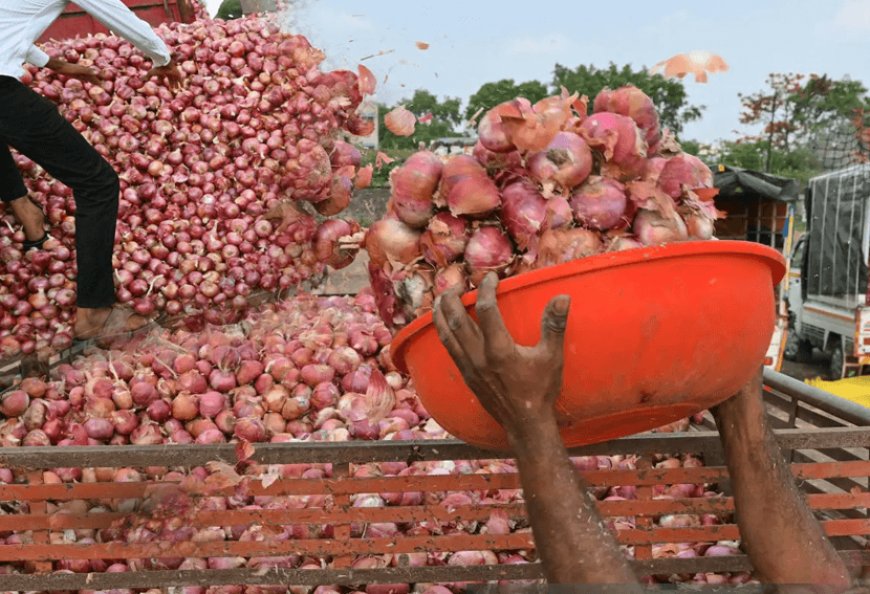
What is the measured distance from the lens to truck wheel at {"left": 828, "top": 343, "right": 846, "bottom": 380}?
7.66 m

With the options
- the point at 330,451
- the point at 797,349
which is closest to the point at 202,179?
the point at 330,451

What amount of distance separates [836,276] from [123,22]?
7732 mm

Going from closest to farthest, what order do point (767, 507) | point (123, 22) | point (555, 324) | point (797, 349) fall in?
point (555, 324) < point (767, 507) < point (123, 22) < point (797, 349)

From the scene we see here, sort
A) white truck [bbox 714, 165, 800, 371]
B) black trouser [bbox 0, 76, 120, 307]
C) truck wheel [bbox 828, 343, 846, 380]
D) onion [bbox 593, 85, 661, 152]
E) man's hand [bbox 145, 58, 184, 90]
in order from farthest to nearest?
truck wheel [bbox 828, 343, 846, 380], white truck [bbox 714, 165, 800, 371], man's hand [bbox 145, 58, 184, 90], black trouser [bbox 0, 76, 120, 307], onion [bbox 593, 85, 661, 152]

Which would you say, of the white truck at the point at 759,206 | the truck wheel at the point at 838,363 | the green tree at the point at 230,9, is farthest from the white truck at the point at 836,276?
the green tree at the point at 230,9

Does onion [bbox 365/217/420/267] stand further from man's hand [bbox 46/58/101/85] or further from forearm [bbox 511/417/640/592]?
man's hand [bbox 46/58/101/85]

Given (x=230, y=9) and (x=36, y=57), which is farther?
(x=230, y=9)

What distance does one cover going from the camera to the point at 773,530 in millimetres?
1366

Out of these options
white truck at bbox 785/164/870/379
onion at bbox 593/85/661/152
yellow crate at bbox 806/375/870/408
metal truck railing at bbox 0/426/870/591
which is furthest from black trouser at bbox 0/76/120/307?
white truck at bbox 785/164/870/379

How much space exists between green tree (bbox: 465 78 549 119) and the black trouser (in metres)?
1.48

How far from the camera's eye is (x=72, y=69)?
2.62 metres

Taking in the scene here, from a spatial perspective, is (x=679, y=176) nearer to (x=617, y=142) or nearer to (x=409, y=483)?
(x=617, y=142)

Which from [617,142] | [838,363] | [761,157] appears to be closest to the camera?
[617,142]

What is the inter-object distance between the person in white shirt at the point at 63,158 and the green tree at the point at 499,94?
148 centimetres
